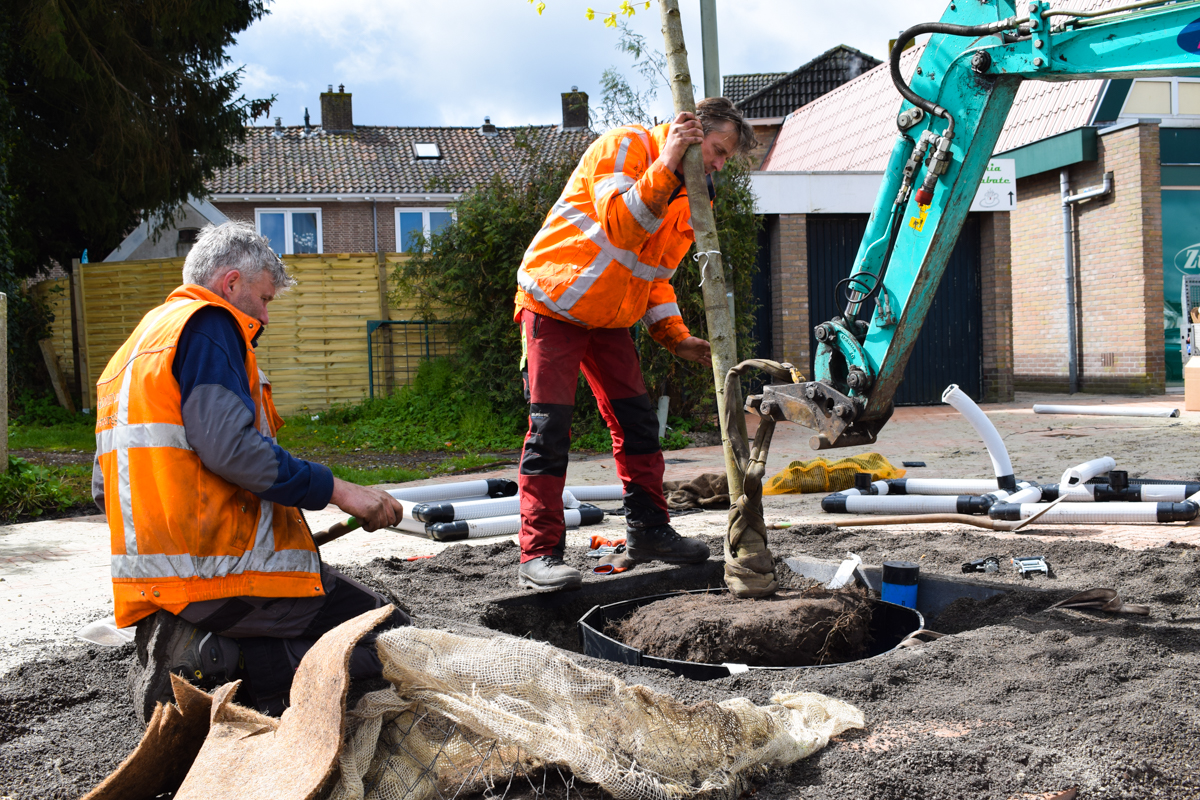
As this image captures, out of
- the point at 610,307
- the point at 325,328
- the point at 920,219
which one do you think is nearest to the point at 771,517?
the point at 610,307

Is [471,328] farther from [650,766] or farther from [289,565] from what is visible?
[650,766]

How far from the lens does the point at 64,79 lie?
1240 cm

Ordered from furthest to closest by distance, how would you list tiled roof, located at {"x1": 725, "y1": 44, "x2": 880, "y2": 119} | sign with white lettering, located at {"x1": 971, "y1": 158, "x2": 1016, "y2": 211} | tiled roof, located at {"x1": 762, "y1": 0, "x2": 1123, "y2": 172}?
tiled roof, located at {"x1": 725, "y1": 44, "x2": 880, "y2": 119}
tiled roof, located at {"x1": 762, "y1": 0, "x2": 1123, "y2": 172}
sign with white lettering, located at {"x1": 971, "y1": 158, "x2": 1016, "y2": 211}

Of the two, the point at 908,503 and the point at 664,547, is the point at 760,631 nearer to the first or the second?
the point at 664,547

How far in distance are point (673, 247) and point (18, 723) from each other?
2.84m

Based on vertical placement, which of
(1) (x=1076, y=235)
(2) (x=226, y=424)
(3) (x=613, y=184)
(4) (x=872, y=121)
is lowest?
(2) (x=226, y=424)

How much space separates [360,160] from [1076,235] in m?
21.5

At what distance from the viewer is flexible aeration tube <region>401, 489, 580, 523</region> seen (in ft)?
17.6

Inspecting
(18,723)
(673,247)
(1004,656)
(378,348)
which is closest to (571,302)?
(673,247)

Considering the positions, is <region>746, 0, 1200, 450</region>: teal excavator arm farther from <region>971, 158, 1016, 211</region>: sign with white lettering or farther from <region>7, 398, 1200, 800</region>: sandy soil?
<region>971, 158, 1016, 211</region>: sign with white lettering

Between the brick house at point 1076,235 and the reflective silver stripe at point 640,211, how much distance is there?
1076cm

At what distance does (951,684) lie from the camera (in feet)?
7.91

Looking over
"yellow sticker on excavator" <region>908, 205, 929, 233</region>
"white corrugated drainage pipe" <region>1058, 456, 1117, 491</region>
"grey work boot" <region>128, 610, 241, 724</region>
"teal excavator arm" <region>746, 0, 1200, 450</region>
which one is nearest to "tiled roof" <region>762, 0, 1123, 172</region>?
"white corrugated drainage pipe" <region>1058, 456, 1117, 491</region>

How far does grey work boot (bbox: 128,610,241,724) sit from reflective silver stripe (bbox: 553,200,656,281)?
6.42 feet
